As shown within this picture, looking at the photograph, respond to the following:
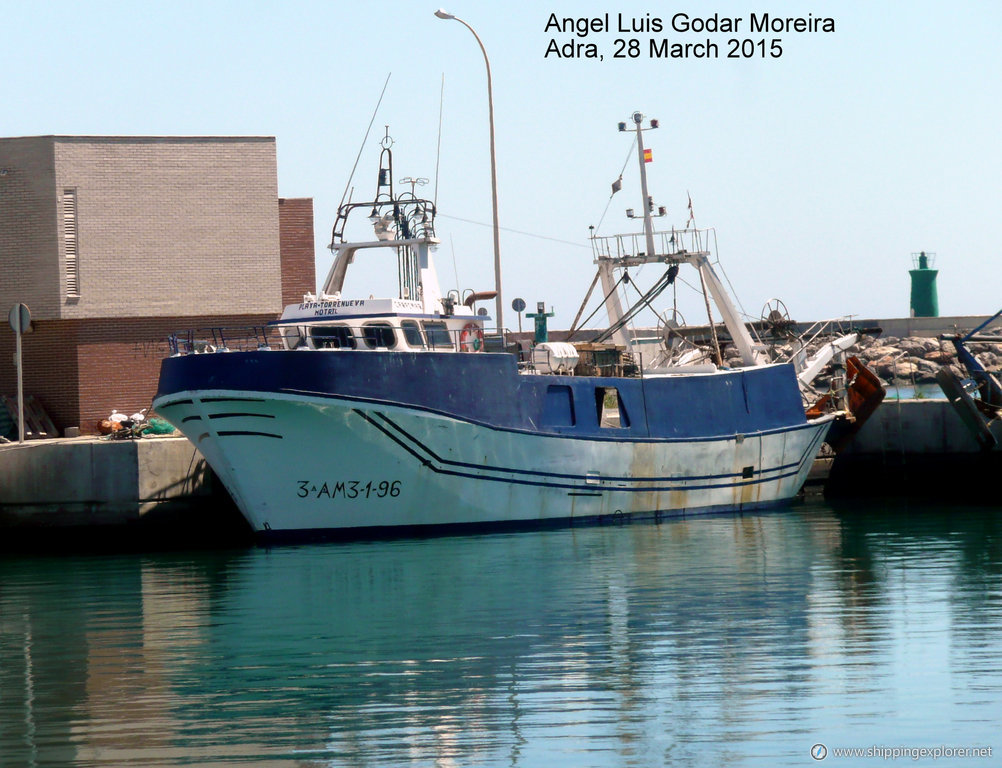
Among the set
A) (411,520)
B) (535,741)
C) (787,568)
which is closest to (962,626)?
(787,568)

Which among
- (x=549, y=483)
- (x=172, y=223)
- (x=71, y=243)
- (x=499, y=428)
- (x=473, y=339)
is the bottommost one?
(x=549, y=483)

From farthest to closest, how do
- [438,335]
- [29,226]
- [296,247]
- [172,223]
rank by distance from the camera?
1. [296,247]
2. [172,223]
3. [29,226]
4. [438,335]

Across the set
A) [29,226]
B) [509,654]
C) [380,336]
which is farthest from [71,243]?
[509,654]

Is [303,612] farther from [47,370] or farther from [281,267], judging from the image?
[281,267]

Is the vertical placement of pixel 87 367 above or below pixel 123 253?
below

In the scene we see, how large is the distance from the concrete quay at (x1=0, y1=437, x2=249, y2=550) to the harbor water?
109 cm

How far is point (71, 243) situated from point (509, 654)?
20463 millimetres

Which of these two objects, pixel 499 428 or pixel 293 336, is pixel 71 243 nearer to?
pixel 293 336

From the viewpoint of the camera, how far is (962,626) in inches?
599

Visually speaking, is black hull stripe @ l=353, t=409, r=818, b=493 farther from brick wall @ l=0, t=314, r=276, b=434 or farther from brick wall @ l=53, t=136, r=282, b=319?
brick wall @ l=53, t=136, r=282, b=319

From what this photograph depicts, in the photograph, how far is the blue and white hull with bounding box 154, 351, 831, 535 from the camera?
21766 mm

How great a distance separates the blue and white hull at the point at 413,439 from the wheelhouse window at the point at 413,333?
0.87 m

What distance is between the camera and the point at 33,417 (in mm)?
30547

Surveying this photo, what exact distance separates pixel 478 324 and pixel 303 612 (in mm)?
8838
